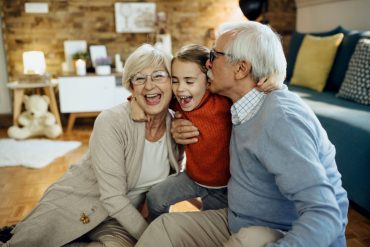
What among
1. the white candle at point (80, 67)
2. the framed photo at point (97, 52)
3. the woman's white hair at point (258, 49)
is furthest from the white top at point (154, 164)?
the framed photo at point (97, 52)

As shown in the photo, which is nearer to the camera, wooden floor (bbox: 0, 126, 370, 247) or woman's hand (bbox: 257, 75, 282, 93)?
woman's hand (bbox: 257, 75, 282, 93)

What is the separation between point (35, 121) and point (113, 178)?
3007mm

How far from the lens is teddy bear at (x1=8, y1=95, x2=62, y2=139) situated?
4.09 m

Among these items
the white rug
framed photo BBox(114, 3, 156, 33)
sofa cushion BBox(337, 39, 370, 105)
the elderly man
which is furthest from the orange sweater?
framed photo BBox(114, 3, 156, 33)

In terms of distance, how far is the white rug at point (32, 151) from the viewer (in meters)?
3.35

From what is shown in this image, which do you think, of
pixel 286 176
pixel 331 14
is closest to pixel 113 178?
pixel 286 176

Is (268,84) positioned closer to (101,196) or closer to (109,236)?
(101,196)

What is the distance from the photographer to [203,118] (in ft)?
4.96

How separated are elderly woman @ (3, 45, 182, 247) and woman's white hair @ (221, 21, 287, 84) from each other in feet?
1.39

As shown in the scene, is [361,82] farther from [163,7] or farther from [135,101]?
[163,7]

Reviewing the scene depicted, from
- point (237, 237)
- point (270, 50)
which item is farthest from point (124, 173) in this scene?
point (270, 50)

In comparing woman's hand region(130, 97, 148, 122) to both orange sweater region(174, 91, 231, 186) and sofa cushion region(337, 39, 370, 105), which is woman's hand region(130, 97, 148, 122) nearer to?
orange sweater region(174, 91, 231, 186)

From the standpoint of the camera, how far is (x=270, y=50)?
4.03 feet

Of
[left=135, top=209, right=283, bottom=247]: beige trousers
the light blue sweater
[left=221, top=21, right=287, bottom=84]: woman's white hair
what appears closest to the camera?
the light blue sweater
